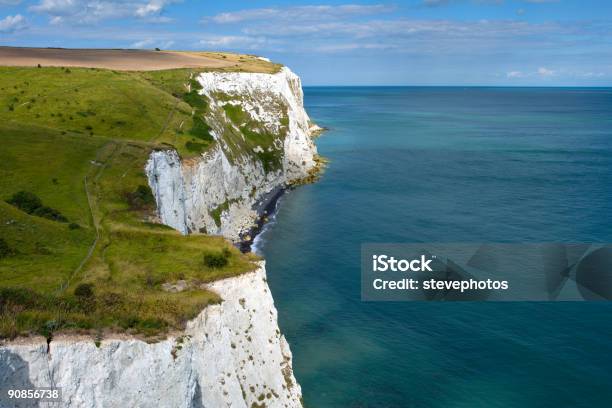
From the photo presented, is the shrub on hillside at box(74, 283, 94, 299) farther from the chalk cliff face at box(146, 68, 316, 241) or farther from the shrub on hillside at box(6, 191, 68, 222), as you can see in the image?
the chalk cliff face at box(146, 68, 316, 241)

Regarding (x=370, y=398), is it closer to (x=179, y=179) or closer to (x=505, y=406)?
(x=505, y=406)

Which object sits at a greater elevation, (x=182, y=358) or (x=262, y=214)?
(x=182, y=358)

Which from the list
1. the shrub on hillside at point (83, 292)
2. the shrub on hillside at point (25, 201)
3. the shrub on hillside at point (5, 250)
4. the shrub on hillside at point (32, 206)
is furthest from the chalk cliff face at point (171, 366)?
the shrub on hillside at point (25, 201)

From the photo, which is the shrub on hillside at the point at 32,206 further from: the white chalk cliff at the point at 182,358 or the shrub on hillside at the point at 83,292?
the shrub on hillside at the point at 83,292

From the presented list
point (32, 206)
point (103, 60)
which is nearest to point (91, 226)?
point (32, 206)

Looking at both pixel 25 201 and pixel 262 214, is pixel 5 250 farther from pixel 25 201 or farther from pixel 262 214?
pixel 262 214

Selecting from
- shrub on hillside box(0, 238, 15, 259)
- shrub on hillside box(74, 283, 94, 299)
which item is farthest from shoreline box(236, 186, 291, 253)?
shrub on hillside box(74, 283, 94, 299)
